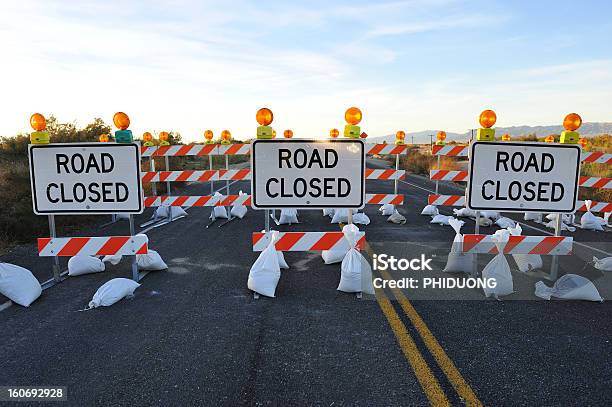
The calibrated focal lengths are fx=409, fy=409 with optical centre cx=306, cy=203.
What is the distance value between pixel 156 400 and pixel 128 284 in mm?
2485

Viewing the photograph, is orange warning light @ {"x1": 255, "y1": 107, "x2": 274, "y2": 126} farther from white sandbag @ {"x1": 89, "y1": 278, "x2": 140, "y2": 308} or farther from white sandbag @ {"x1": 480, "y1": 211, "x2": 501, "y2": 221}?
white sandbag @ {"x1": 480, "y1": 211, "x2": 501, "y2": 221}

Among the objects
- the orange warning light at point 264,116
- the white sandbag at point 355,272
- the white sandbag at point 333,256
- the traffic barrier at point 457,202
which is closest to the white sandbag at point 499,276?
the white sandbag at point 355,272

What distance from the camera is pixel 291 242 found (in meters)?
5.31

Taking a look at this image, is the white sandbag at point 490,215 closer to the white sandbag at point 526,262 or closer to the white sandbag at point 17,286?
the white sandbag at point 526,262

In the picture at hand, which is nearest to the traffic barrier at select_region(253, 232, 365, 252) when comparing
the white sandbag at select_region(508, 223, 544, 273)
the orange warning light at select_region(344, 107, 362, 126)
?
the orange warning light at select_region(344, 107, 362, 126)

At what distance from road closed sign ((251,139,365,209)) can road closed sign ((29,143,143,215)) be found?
1.68 meters

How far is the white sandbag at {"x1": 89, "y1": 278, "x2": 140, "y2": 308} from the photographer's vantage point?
491cm

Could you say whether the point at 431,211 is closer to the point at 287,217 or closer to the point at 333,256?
the point at 287,217

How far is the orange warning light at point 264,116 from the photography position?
5.18 meters

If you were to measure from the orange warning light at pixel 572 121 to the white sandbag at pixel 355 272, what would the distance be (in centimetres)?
312

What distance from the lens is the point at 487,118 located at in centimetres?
538

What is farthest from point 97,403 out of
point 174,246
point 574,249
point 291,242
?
point 574,249

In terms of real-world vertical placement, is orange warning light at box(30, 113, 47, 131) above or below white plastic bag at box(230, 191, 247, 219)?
above

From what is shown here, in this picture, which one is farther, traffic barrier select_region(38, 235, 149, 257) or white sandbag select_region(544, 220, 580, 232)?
white sandbag select_region(544, 220, 580, 232)
